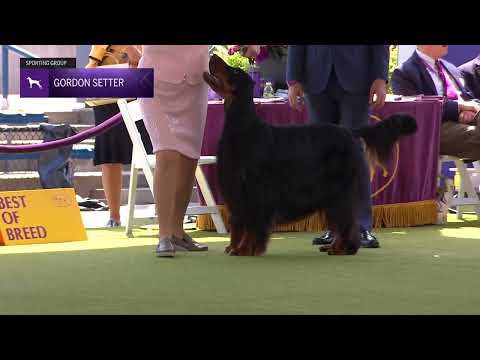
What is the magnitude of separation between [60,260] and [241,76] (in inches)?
46.5

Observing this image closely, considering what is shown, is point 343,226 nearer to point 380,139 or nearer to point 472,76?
point 380,139

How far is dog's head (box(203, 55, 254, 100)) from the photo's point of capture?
5027mm

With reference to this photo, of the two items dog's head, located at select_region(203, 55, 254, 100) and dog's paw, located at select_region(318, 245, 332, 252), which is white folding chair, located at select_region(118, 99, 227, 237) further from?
dog's head, located at select_region(203, 55, 254, 100)

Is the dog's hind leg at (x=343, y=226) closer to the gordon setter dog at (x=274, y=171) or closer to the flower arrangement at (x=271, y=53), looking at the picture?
the gordon setter dog at (x=274, y=171)

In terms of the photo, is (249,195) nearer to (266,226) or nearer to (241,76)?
(266,226)

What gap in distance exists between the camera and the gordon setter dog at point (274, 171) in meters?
5.00

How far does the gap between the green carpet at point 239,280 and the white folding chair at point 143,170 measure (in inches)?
14.9

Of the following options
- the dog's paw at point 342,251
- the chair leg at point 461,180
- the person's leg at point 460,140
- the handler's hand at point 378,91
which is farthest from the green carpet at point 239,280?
the chair leg at point 461,180

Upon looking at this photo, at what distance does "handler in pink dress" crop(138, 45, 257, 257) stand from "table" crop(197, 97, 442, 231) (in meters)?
1.14

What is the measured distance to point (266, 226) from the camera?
5.04m

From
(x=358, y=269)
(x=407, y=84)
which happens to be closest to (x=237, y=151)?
(x=358, y=269)

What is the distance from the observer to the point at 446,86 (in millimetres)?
7254
